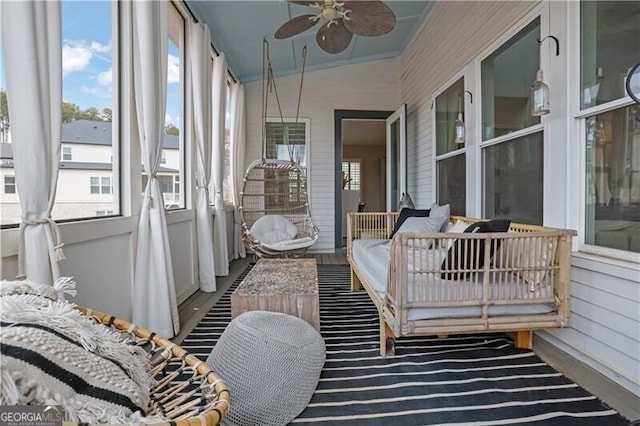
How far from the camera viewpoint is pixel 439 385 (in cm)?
187

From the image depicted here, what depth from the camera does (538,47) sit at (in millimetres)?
2535

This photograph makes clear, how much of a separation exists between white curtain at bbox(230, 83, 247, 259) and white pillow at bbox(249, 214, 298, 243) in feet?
2.93

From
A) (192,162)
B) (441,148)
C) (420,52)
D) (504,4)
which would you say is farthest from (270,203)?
(504,4)

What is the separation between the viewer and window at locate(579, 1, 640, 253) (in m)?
1.82

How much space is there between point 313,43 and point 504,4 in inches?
119

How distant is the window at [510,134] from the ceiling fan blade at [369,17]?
3.45 ft

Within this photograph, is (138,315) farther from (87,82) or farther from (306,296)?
(87,82)

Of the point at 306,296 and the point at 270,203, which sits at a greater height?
the point at 270,203

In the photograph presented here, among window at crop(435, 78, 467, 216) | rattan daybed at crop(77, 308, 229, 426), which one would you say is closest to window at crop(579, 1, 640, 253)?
window at crop(435, 78, 467, 216)

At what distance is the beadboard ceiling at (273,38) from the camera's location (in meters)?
4.02

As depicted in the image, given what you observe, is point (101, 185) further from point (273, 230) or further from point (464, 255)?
point (273, 230)

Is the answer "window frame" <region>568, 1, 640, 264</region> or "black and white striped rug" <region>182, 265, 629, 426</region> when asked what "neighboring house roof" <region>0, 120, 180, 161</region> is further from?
"window frame" <region>568, 1, 640, 264</region>

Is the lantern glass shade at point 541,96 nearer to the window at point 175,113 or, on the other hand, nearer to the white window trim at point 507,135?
the white window trim at point 507,135

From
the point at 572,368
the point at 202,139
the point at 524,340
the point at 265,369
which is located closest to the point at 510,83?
the point at 524,340
